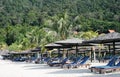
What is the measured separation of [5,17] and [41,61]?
211 feet

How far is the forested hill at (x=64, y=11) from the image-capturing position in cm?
7362

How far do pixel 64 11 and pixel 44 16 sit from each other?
29.6 feet

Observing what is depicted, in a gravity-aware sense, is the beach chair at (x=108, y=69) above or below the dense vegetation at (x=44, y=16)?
above

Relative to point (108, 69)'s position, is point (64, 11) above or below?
below

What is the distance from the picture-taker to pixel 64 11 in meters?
79.9

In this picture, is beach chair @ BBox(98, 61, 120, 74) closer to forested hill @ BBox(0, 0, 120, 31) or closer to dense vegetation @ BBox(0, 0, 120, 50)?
dense vegetation @ BBox(0, 0, 120, 50)

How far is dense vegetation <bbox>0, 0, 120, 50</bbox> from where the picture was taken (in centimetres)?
7244

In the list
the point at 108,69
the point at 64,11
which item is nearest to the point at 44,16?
the point at 64,11

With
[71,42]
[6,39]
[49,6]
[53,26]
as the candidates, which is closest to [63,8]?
[49,6]

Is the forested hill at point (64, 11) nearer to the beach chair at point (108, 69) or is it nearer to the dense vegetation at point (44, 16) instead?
the dense vegetation at point (44, 16)

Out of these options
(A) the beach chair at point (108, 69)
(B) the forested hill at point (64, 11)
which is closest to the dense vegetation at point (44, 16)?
(B) the forested hill at point (64, 11)

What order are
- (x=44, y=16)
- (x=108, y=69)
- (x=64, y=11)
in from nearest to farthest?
1. (x=108, y=69)
2. (x=64, y=11)
3. (x=44, y=16)

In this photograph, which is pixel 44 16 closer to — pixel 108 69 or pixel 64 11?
pixel 64 11

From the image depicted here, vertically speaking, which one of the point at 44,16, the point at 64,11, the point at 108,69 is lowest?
the point at 44,16
